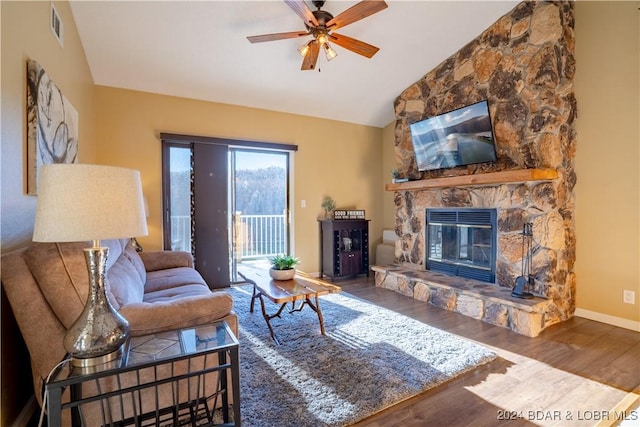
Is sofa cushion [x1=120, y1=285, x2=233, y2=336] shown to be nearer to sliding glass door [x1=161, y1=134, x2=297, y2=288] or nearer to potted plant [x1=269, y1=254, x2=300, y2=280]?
potted plant [x1=269, y1=254, x2=300, y2=280]

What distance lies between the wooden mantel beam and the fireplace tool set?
49 centimetres

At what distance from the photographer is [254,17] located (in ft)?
9.66

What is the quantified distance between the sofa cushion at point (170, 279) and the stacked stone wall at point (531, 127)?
3.11 metres

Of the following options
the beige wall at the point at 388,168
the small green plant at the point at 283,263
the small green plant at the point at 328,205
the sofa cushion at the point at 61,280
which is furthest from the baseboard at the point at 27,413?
the beige wall at the point at 388,168

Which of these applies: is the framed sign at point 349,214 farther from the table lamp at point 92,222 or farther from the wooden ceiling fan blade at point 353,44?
the table lamp at point 92,222

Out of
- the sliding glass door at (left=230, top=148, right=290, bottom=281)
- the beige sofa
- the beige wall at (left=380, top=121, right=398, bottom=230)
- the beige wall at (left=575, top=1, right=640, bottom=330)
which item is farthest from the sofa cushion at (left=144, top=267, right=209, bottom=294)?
the beige wall at (left=575, top=1, right=640, bottom=330)

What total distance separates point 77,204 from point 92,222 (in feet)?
0.27

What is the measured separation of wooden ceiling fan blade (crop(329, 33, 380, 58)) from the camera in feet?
→ 8.86

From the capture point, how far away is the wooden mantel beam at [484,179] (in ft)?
9.52

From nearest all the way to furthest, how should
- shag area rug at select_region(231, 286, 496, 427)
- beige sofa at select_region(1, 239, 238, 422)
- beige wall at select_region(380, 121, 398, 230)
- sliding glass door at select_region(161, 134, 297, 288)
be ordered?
beige sofa at select_region(1, 239, 238, 422)
shag area rug at select_region(231, 286, 496, 427)
sliding glass door at select_region(161, 134, 297, 288)
beige wall at select_region(380, 121, 398, 230)

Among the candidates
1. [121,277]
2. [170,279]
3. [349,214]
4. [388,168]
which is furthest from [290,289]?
[388,168]

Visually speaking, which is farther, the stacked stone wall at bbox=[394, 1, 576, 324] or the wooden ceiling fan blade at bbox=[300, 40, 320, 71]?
the stacked stone wall at bbox=[394, 1, 576, 324]

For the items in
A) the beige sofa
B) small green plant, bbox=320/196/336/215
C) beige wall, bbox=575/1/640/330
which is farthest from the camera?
small green plant, bbox=320/196/336/215

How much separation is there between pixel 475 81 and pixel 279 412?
12.7ft
